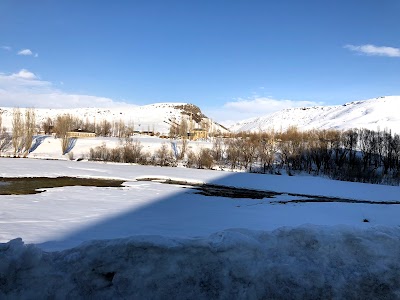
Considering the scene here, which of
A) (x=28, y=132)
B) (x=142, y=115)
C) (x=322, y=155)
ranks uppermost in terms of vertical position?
(x=142, y=115)

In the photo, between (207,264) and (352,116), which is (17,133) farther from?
(352,116)

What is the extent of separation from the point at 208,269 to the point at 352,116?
11826cm

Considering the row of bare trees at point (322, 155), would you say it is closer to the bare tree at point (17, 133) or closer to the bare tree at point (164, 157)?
the bare tree at point (164, 157)

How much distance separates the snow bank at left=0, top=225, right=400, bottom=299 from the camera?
5.31 metres

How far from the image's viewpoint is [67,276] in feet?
17.6

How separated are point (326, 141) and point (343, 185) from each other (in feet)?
53.7

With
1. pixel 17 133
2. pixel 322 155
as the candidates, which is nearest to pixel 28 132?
pixel 17 133

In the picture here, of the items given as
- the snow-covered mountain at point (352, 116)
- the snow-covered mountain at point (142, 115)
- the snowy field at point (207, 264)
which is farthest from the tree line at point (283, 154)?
the snow-covered mountain at point (142, 115)

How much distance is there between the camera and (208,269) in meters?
5.75

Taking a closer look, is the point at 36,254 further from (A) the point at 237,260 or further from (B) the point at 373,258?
(B) the point at 373,258

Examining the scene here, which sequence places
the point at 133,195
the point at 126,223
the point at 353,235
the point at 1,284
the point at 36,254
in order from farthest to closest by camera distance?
the point at 133,195
the point at 126,223
the point at 353,235
the point at 36,254
the point at 1,284

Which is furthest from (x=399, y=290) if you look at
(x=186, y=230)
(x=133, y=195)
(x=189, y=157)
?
(x=189, y=157)

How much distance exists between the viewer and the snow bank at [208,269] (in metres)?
5.31

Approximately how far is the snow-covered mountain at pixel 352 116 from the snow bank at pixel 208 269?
206ft
